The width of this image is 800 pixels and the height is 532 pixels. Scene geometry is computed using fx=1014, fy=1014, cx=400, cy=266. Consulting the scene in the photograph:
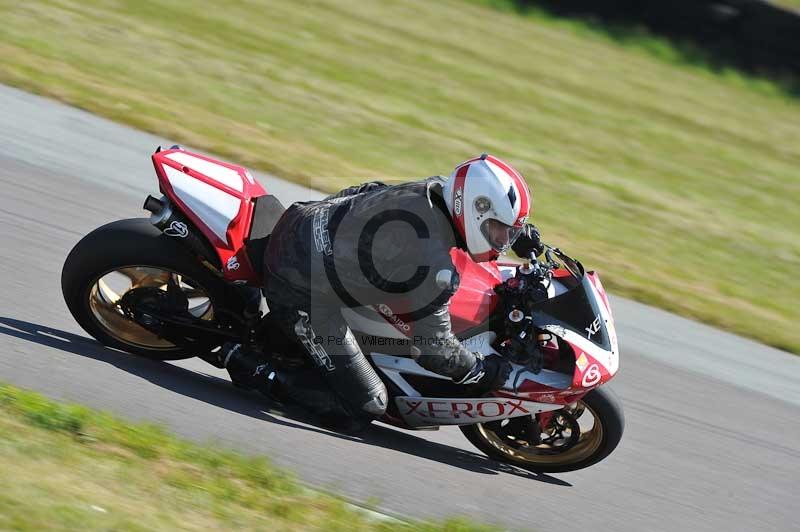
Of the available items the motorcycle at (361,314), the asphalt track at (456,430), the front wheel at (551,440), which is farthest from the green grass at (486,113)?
the motorcycle at (361,314)

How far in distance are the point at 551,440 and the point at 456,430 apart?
1.91 ft

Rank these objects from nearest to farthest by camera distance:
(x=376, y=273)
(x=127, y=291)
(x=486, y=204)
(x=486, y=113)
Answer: (x=486, y=204) → (x=376, y=273) → (x=127, y=291) → (x=486, y=113)

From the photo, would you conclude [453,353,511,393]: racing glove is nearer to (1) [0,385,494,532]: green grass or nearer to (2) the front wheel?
(2) the front wheel

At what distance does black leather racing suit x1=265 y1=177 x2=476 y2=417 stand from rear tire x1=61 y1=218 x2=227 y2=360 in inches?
14.0

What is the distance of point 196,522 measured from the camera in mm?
3699

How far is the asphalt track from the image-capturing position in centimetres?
477

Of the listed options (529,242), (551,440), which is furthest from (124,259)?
(551,440)

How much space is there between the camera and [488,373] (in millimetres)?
→ 4914

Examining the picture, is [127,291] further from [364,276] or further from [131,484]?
[131,484]

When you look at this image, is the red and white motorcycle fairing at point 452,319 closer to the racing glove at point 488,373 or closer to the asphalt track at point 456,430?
the racing glove at point 488,373

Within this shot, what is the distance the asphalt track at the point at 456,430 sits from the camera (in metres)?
4.77

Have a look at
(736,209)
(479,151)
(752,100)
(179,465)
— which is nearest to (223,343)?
(179,465)

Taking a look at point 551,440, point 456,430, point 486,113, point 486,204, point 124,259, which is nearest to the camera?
point 486,204

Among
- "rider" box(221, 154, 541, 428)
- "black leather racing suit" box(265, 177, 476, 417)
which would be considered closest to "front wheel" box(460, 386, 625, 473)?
"rider" box(221, 154, 541, 428)
